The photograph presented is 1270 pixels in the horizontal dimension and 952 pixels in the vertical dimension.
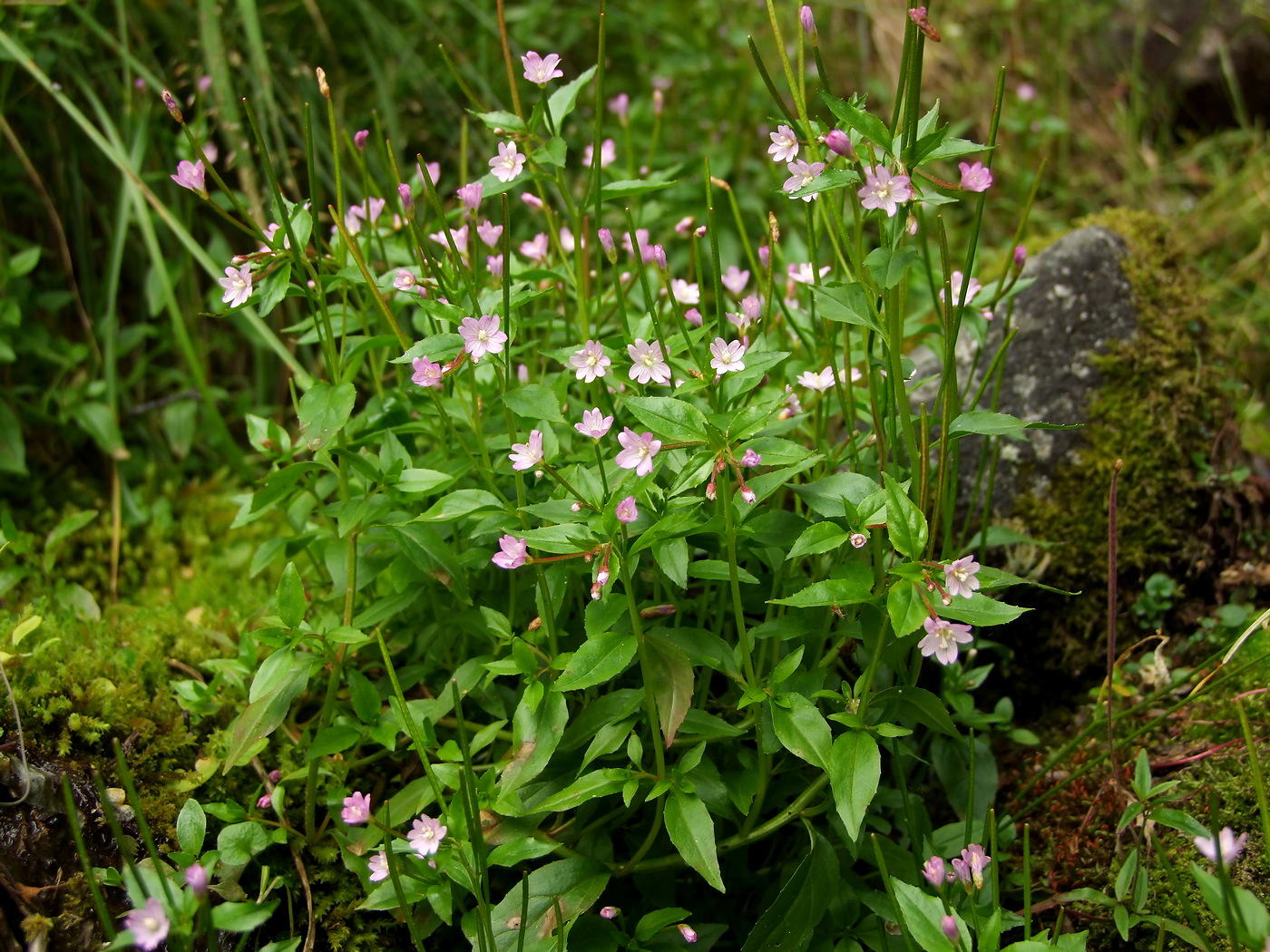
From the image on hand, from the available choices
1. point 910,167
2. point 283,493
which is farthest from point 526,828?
point 910,167

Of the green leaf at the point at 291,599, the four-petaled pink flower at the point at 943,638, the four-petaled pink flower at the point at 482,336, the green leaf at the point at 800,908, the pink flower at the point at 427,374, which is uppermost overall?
the four-petaled pink flower at the point at 482,336

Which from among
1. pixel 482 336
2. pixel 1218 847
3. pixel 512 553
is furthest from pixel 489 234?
pixel 1218 847

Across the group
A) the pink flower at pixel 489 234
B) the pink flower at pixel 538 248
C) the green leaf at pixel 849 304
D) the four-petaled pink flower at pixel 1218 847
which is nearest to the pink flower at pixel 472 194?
the pink flower at pixel 489 234

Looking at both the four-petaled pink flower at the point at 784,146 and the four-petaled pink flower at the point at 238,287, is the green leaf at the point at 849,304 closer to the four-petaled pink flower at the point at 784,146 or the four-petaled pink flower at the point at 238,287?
the four-petaled pink flower at the point at 784,146

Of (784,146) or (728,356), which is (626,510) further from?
(784,146)

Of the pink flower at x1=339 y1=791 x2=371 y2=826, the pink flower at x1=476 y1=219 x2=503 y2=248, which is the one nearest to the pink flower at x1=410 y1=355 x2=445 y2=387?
the pink flower at x1=476 y1=219 x2=503 y2=248

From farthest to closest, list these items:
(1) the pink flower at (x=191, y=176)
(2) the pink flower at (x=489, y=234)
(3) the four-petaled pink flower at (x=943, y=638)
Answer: (2) the pink flower at (x=489, y=234) → (1) the pink flower at (x=191, y=176) → (3) the four-petaled pink flower at (x=943, y=638)

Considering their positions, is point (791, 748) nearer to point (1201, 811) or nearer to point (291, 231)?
point (1201, 811)
